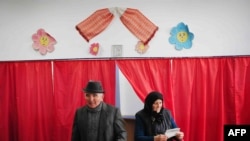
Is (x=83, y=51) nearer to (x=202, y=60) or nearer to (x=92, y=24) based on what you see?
(x=92, y=24)

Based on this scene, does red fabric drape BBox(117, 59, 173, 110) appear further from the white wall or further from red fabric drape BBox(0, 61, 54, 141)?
red fabric drape BBox(0, 61, 54, 141)

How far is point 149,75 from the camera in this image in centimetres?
303

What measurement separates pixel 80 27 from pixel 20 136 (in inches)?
67.5

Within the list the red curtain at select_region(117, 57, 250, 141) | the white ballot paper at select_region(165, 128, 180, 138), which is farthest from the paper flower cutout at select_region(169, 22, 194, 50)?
the white ballot paper at select_region(165, 128, 180, 138)

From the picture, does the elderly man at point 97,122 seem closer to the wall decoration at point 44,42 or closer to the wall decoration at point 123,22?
the wall decoration at point 123,22

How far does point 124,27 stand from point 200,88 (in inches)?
51.4

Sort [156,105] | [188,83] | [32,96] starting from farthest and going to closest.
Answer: [32,96], [188,83], [156,105]

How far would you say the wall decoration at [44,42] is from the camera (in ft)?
A: 10.8

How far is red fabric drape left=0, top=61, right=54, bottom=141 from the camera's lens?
3164 millimetres

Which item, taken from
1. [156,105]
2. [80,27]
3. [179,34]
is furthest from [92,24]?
[156,105]

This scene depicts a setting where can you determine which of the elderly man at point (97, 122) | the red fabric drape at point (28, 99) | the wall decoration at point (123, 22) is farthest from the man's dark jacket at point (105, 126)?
the wall decoration at point (123, 22)

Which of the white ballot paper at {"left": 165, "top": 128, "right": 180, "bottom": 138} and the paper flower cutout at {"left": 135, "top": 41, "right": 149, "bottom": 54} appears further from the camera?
the paper flower cutout at {"left": 135, "top": 41, "right": 149, "bottom": 54}

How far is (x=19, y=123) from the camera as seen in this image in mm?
3182

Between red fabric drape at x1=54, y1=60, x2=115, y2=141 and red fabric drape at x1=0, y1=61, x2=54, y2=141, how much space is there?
0.13 meters
